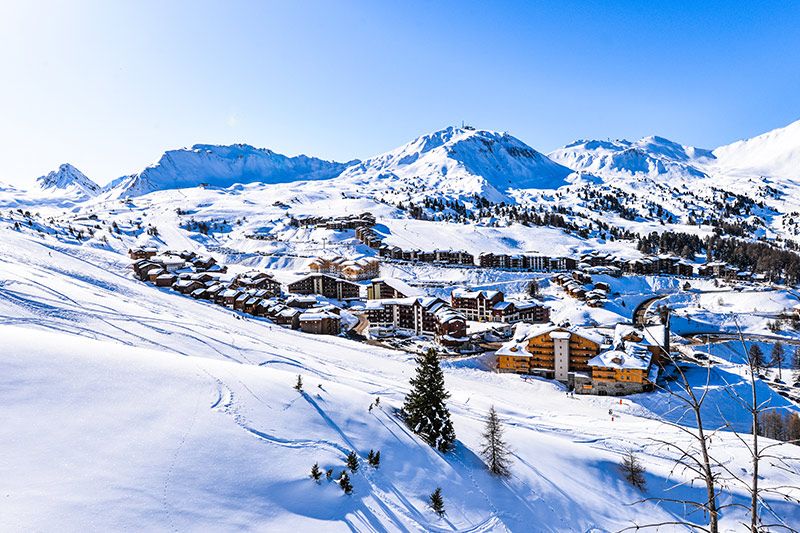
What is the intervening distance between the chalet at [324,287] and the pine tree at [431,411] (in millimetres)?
66561

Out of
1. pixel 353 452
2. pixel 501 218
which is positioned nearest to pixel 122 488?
pixel 353 452

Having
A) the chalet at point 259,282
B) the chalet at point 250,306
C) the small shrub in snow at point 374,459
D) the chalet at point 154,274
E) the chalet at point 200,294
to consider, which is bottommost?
the small shrub in snow at point 374,459

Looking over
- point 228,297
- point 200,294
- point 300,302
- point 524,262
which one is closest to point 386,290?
point 300,302

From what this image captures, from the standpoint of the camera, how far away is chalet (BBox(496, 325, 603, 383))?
53.2m

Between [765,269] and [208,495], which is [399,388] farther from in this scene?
[765,269]

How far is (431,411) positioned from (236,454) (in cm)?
1009

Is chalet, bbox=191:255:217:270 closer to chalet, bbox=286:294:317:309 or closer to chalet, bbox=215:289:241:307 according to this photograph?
chalet, bbox=215:289:241:307

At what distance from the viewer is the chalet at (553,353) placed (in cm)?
5319

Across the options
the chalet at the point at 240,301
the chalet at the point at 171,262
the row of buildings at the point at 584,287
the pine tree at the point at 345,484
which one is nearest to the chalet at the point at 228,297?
the chalet at the point at 240,301

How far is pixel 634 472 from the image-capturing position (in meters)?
24.5

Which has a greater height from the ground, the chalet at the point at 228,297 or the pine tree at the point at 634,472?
the chalet at the point at 228,297

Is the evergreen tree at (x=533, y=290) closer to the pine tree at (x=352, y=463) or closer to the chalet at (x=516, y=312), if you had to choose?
the chalet at (x=516, y=312)

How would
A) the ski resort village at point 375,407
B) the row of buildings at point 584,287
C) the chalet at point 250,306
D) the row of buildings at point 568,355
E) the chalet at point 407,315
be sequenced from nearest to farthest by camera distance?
the ski resort village at point 375,407
the row of buildings at point 568,355
the chalet at point 250,306
the chalet at point 407,315
the row of buildings at point 584,287

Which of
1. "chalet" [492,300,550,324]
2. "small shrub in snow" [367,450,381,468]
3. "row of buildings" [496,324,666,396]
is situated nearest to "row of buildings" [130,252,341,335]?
"row of buildings" [496,324,666,396]
